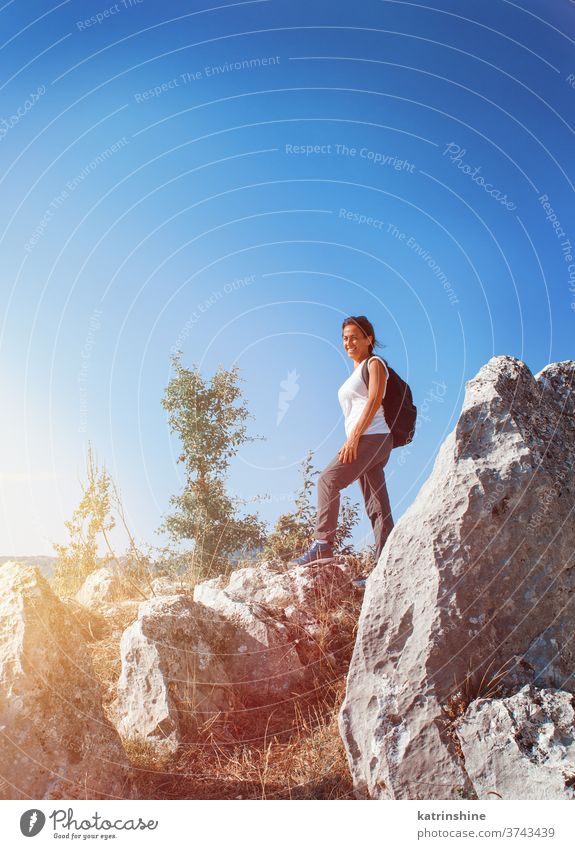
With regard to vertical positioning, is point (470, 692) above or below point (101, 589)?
below

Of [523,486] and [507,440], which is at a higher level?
[507,440]

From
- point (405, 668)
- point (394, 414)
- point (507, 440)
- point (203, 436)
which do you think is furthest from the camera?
point (203, 436)

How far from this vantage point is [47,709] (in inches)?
173

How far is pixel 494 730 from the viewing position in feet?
14.3

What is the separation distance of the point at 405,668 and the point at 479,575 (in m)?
0.88

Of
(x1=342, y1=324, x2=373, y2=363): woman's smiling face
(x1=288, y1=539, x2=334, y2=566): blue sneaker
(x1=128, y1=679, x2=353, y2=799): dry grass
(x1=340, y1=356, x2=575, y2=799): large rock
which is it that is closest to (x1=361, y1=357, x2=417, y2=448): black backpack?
(x1=342, y1=324, x2=373, y2=363): woman's smiling face

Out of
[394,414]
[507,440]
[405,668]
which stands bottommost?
[405,668]

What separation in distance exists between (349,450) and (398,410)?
2.38 ft
